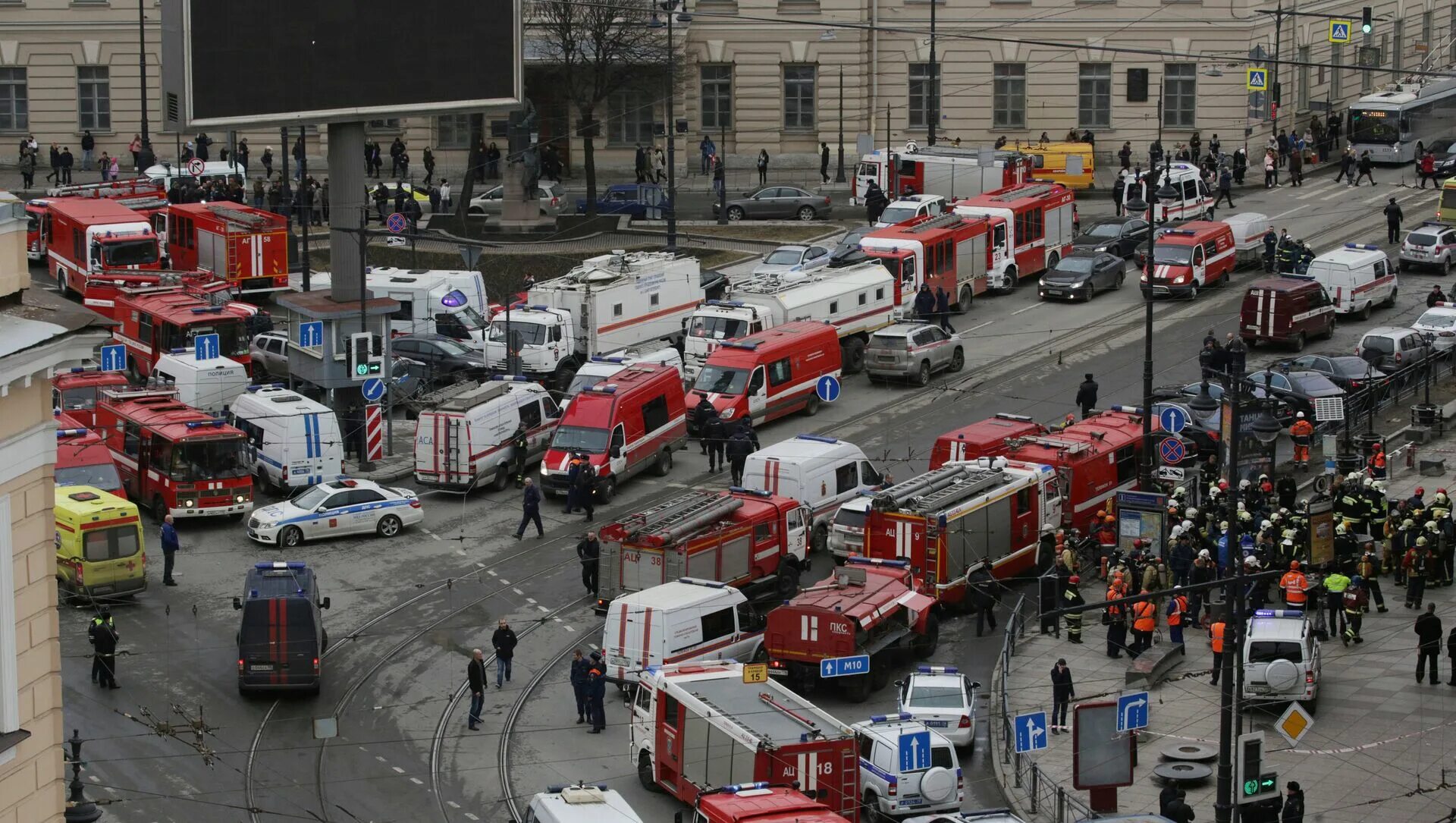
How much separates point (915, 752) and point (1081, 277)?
33419mm

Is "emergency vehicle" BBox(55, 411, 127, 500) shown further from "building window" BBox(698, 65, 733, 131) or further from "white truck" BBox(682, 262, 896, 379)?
"building window" BBox(698, 65, 733, 131)

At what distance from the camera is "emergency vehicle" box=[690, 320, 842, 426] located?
171 feet

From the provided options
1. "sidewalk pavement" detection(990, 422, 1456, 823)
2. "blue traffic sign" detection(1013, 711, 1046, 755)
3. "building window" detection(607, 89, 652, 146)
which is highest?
"building window" detection(607, 89, 652, 146)

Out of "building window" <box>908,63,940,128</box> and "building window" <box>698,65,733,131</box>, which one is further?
"building window" <box>908,63,940,128</box>

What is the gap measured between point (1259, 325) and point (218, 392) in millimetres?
26498

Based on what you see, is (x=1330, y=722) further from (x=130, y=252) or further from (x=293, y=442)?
(x=130, y=252)

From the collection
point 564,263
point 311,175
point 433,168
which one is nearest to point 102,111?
point 311,175

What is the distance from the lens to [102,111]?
278 ft

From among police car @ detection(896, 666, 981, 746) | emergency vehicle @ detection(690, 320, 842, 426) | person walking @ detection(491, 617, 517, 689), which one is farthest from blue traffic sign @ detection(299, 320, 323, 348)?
police car @ detection(896, 666, 981, 746)

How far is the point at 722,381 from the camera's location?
171ft

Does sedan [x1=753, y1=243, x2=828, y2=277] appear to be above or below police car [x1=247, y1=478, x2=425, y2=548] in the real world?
above

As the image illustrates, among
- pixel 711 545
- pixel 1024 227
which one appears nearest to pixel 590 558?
pixel 711 545

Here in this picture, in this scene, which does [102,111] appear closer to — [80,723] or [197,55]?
[197,55]

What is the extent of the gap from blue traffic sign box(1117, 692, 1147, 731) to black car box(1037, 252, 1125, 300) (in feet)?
106
